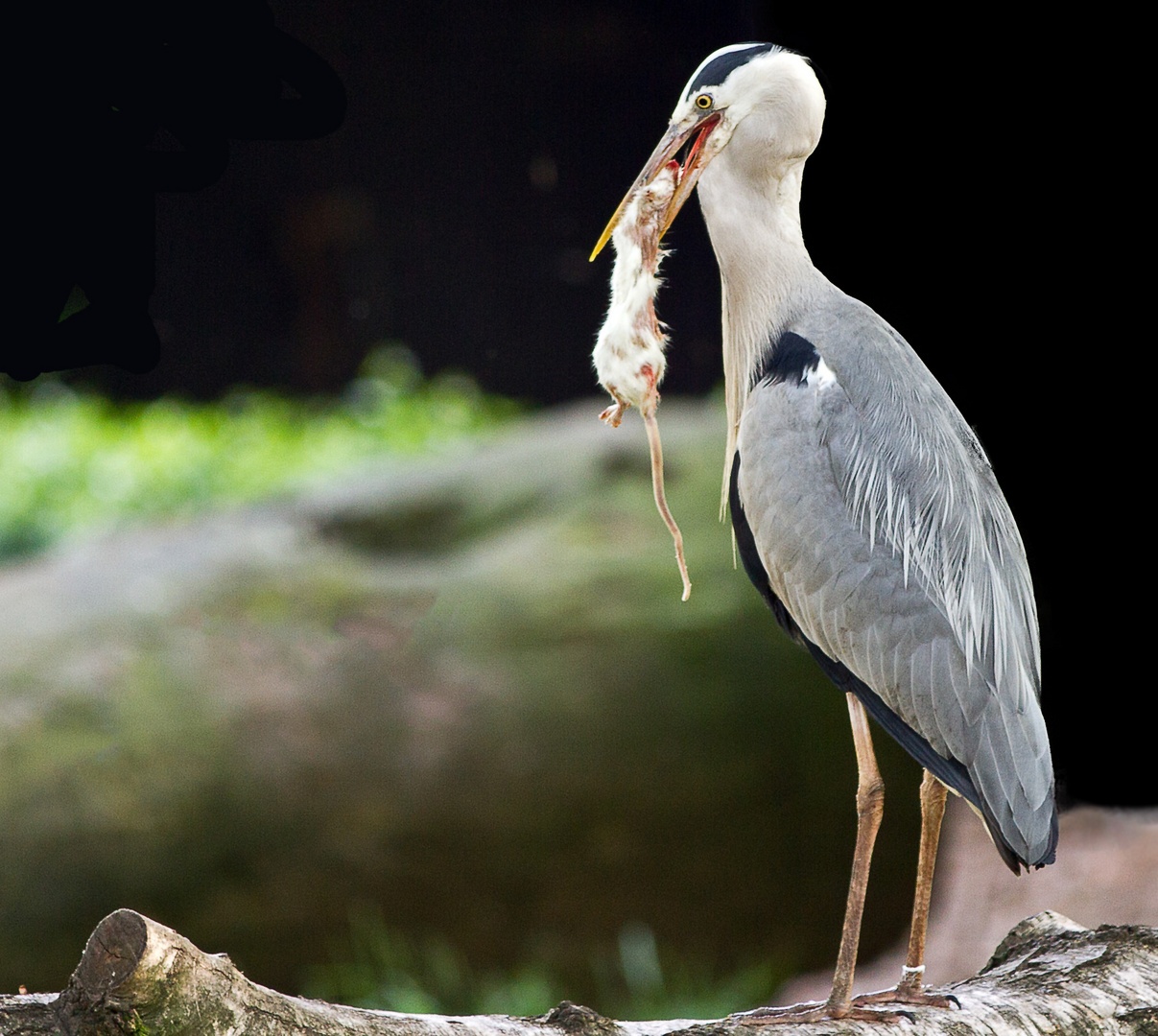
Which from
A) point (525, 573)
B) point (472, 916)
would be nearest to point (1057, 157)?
point (525, 573)

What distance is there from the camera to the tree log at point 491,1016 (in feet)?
3.64

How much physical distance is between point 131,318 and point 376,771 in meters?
1.18

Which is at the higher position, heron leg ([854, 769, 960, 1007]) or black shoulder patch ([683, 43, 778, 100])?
black shoulder patch ([683, 43, 778, 100])

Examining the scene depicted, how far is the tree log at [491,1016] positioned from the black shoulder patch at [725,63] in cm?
121

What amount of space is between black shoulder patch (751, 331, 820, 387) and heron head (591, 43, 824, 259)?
228 mm

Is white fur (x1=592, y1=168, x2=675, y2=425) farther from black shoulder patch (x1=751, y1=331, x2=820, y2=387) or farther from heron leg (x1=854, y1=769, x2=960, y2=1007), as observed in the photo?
heron leg (x1=854, y1=769, x2=960, y2=1007)

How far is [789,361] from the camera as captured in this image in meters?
1.70

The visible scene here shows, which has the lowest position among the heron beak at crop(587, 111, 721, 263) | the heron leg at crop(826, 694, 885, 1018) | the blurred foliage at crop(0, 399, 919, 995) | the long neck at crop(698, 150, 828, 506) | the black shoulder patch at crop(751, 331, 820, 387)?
the blurred foliage at crop(0, 399, 919, 995)

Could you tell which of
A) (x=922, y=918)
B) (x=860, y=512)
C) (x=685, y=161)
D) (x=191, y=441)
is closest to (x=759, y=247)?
(x=685, y=161)

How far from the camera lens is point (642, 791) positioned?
309 centimetres

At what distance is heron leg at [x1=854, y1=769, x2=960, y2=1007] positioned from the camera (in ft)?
5.41

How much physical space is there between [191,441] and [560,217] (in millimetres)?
1598

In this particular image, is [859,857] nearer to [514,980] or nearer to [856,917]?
[856,917]

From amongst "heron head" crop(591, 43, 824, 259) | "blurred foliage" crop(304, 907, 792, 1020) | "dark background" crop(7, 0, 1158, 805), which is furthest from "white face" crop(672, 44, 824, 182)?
"blurred foliage" crop(304, 907, 792, 1020)
